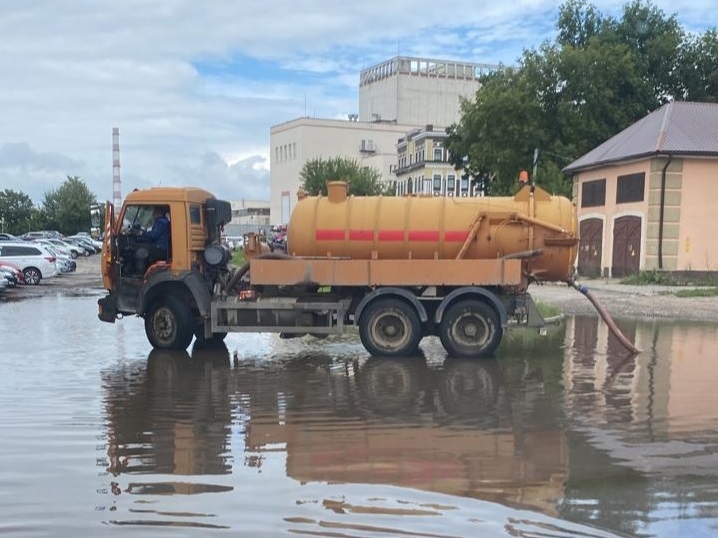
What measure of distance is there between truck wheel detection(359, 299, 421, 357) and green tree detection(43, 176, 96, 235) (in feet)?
276

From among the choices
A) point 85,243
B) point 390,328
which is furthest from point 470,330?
point 85,243

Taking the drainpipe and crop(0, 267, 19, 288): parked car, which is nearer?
crop(0, 267, 19, 288): parked car

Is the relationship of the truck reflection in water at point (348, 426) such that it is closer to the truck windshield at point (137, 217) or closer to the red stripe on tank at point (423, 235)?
the red stripe on tank at point (423, 235)

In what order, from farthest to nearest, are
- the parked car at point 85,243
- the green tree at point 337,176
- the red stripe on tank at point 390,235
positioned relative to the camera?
the green tree at point 337,176
the parked car at point 85,243
the red stripe on tank at point 390,235

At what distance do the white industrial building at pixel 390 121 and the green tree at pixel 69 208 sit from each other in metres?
36.7

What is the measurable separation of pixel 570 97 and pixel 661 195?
55.8ft

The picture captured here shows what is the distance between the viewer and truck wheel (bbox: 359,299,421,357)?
503 inches

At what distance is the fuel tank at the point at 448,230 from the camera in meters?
12.9

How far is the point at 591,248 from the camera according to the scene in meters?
34.4

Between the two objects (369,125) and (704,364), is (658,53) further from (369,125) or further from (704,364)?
(369,125)

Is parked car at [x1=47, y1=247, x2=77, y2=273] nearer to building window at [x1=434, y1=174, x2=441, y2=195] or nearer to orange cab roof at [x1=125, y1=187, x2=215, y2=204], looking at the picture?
orange cab roof at [x1=125, y1=187, x2=215, y2=204]

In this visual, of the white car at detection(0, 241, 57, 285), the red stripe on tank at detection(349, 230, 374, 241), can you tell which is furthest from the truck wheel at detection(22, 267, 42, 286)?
the red stripe on tank at detection(349, 230, 374, 241)

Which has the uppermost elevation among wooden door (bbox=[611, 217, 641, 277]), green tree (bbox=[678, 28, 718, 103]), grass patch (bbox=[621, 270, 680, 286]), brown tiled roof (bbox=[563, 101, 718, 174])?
green tree (bbox=[678, 28, 718, 103])

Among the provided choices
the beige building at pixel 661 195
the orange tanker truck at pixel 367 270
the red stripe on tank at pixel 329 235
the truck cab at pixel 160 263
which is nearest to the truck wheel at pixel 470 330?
the orange tanker truck at pixel 367 270
